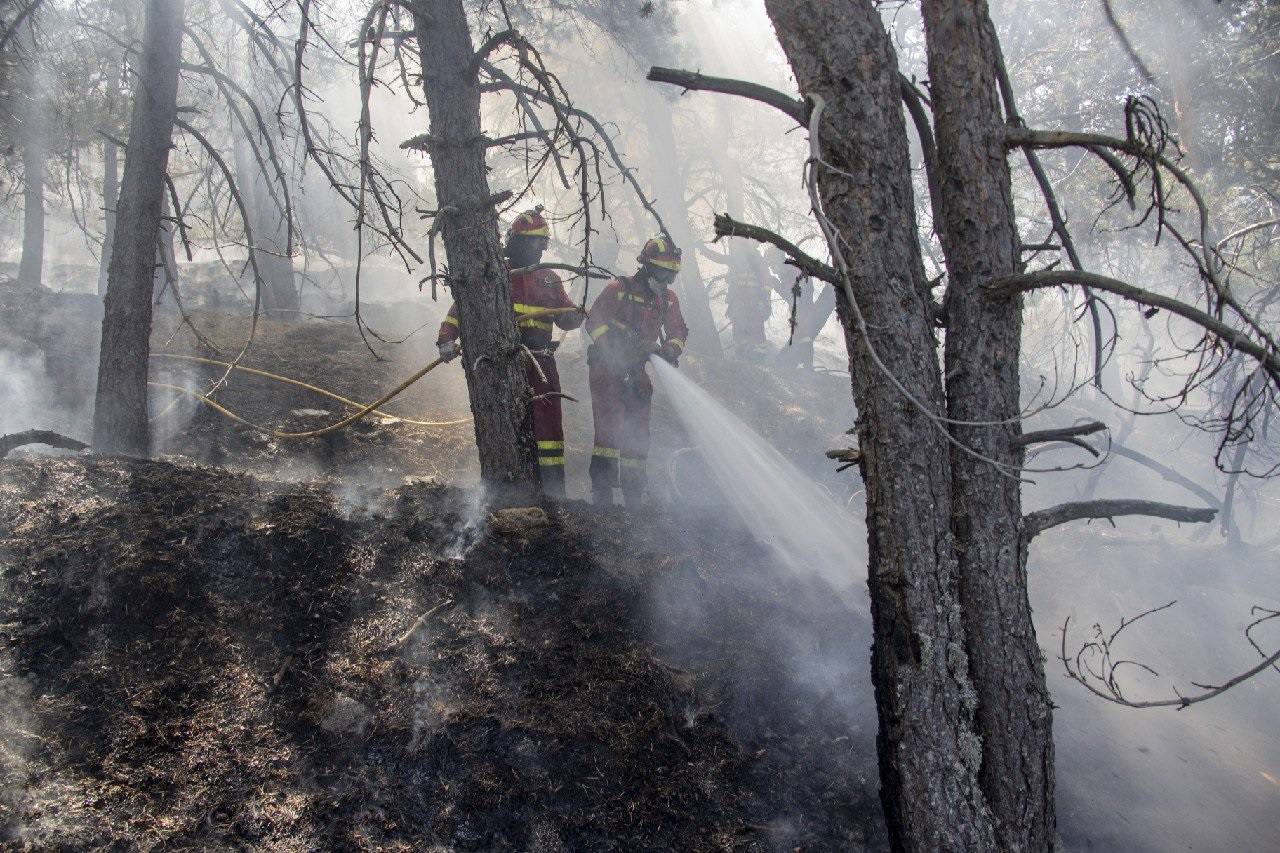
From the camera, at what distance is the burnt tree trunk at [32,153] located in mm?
8945

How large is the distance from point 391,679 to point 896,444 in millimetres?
2189

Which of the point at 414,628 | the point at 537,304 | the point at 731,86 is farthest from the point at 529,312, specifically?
the point at 731,86

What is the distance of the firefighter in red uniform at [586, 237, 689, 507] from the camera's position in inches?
249

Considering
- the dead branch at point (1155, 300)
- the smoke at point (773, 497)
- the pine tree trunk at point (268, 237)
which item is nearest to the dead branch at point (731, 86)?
the dead branch at point (1155, 300)

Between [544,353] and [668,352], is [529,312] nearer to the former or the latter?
[544,353]

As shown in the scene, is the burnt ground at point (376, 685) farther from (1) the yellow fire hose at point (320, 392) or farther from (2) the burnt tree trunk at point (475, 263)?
(1) the yellow fire hose at point (320, 392)

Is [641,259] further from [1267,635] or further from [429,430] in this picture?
[1267,635]

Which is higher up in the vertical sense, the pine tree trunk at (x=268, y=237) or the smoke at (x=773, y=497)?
the pine tree trunk at (x=268, y=237)

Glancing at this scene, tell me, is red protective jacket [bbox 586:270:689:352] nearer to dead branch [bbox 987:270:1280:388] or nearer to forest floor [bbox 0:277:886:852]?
forest floor [bbox 0:277:886:852]

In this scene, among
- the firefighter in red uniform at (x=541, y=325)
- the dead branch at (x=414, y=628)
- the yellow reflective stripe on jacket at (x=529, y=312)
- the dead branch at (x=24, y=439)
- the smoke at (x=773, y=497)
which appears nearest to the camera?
the dead branch at (x=414, y=628)

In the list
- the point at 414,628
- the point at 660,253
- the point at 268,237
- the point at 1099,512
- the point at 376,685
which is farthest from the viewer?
the point at 268,237

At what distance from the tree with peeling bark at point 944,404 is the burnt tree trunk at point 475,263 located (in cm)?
237

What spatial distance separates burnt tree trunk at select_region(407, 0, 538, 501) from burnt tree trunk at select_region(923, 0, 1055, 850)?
108 inches

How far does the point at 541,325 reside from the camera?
5.79 m
